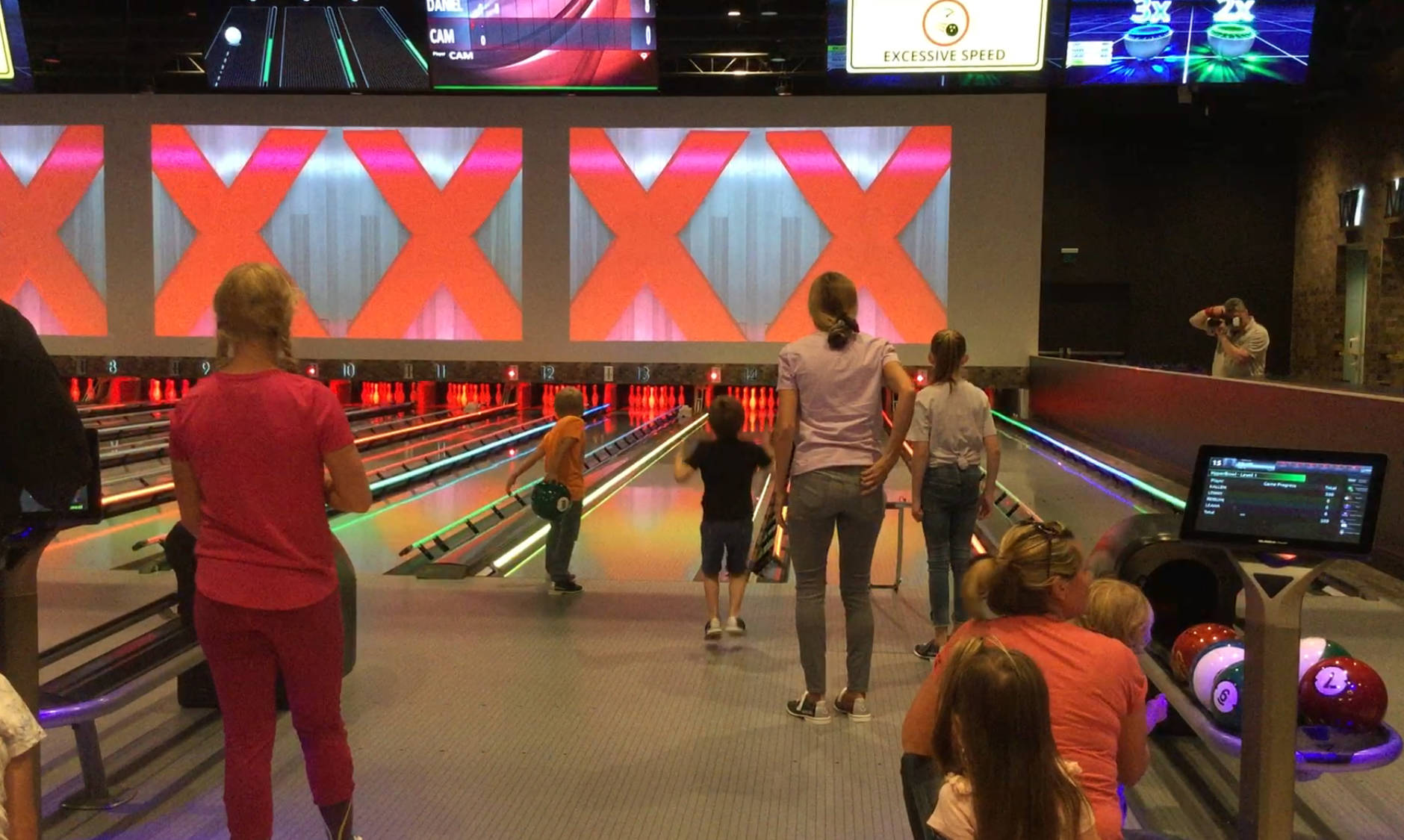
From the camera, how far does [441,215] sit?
13.4 metres

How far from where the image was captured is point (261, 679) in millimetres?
2062

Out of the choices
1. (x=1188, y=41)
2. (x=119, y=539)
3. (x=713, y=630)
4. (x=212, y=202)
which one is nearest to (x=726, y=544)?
(x=713, y=630)

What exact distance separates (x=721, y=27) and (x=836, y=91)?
1491 millimetres

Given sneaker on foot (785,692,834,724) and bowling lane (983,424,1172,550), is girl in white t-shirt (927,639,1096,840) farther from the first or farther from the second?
bowling lane (983,424,1172,550)

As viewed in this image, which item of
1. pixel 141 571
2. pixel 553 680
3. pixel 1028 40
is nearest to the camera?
pixel 553 680

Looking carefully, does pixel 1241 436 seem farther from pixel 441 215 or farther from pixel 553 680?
pixel 441 215

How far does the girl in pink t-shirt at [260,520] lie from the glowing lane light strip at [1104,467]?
382cm

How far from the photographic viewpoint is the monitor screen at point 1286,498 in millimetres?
2008

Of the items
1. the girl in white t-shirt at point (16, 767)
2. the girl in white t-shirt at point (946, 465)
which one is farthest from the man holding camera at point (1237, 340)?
the girl in white t-shirt at point (16, 767)

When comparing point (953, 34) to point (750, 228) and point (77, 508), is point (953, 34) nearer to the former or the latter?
point (750, 228)

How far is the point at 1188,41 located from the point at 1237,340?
9.80 feet

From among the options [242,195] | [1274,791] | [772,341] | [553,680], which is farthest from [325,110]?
[1274,791]

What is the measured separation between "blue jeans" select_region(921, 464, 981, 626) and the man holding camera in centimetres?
434

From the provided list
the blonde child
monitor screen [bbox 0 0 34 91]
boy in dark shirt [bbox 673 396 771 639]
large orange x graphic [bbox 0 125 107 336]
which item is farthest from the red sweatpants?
large orange x graphic [bbox 0 125 107 336]
